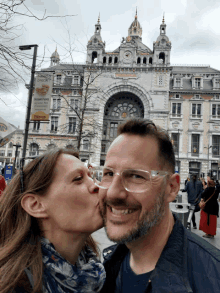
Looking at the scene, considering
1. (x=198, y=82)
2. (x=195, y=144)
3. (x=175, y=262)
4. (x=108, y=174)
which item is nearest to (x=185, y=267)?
(x=175, y=262)

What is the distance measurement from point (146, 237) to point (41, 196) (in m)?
0.77

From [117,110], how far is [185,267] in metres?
35.8

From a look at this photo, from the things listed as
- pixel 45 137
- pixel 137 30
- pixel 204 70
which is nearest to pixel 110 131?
pixel 45 137

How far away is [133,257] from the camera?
4.23ft

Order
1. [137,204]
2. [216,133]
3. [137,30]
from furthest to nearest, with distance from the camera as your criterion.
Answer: [137,30] → [216,133] → [137,204]

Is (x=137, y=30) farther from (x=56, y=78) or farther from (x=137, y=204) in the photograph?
(x=137, y=204)

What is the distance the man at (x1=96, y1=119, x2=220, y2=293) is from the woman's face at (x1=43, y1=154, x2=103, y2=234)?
0.60 ft

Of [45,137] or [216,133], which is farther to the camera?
[45,137]

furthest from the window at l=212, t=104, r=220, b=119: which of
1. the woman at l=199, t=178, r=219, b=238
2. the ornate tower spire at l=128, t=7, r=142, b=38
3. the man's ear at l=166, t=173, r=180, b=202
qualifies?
the man's ear at l=166, t=173, r=180, b=202

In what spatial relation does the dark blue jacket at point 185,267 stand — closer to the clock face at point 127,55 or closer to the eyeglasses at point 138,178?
the eyeglasses at point 138,178

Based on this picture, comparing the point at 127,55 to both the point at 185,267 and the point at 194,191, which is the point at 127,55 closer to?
the point at 194,191

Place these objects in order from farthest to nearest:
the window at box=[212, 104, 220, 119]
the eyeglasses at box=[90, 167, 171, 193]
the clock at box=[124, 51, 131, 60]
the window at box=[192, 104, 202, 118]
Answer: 1. the clock at box=[124, 51, 131, 60]
2. the window at box=[192, 104, 202, 118]
3. the window at box=[212, 104, 220, 119]
4. the eyeglasses at box=[90, 167, 171, 193]

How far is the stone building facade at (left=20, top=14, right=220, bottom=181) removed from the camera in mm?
31906

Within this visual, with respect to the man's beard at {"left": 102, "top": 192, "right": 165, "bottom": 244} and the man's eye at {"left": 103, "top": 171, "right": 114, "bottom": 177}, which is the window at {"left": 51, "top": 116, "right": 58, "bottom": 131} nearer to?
the man's eye at {"left": 103, "top": 171, "right": 114, "bottom": 177}
